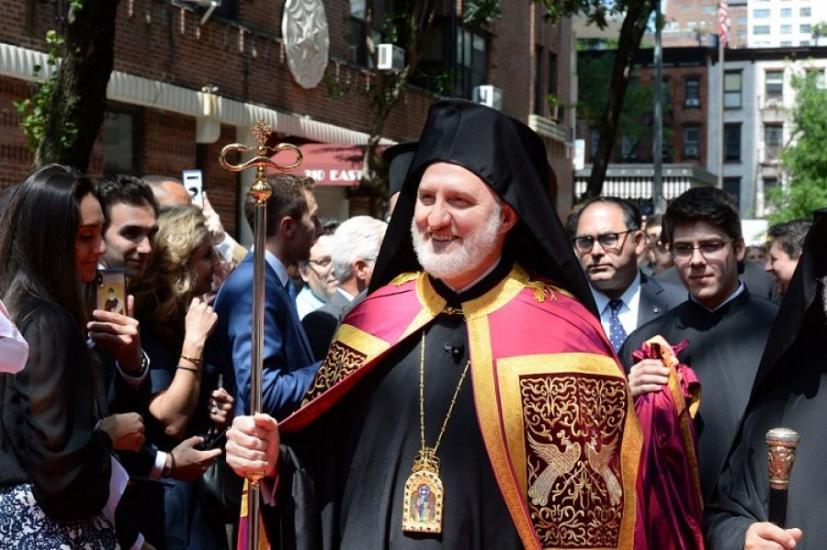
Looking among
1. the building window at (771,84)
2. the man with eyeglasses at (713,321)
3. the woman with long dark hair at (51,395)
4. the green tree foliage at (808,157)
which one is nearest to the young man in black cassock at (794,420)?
A: the man with eyeglasses at (713,321)

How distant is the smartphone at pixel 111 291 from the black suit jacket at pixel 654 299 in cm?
319

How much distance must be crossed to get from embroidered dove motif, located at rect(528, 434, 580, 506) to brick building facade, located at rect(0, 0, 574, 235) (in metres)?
11.4

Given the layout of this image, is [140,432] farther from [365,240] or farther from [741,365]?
[365,240]

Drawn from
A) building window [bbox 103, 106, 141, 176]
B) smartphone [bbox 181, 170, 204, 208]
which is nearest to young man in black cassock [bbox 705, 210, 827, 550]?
smartphone [bbox 181, 170, 204, 208]

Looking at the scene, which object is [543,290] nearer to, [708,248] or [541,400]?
[541,400]

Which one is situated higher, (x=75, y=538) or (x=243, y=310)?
(x=243, y=310)

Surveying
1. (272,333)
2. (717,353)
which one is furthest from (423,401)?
(717,353)

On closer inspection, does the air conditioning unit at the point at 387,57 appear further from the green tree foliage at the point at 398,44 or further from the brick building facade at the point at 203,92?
the brick building facade at the point at 203,92

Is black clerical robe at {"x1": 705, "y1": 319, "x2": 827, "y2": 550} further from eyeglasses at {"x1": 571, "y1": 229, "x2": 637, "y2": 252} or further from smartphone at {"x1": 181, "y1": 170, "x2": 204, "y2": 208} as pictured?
smartphone at {"x1": 181, "y1": 170, "x2": 204, "y2": 208}

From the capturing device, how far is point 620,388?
4.53m

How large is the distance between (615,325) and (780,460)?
3.48m

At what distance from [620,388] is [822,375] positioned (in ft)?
2.03

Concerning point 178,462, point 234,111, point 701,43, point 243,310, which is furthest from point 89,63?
point 701,43

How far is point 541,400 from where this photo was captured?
14.5ft
